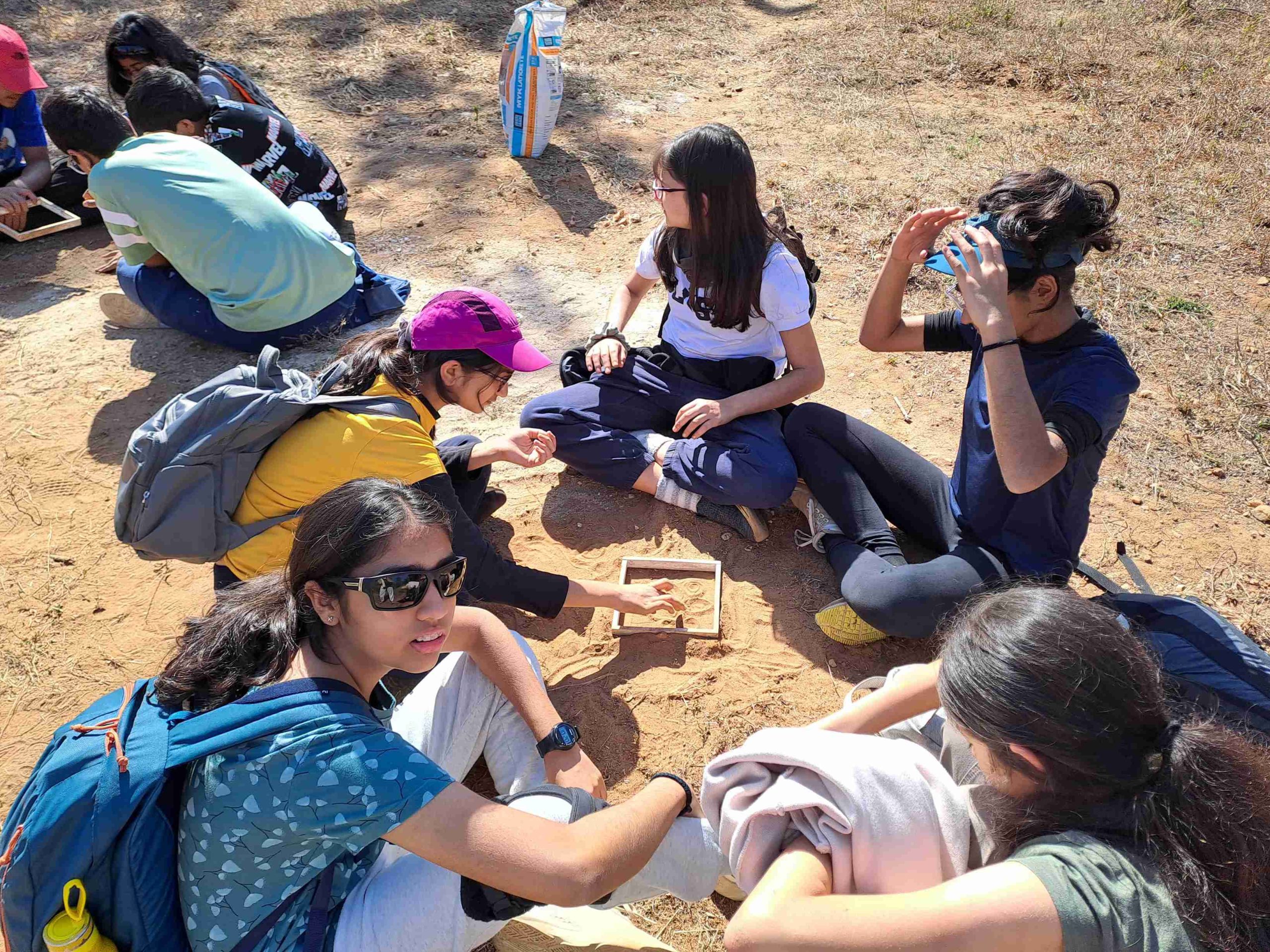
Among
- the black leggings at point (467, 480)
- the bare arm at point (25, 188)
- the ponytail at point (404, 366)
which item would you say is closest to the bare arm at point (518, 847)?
the ponytail at point (404, 366)

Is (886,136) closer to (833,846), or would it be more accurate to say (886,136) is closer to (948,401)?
(948,401)

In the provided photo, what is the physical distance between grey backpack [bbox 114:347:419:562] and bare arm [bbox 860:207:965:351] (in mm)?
1712

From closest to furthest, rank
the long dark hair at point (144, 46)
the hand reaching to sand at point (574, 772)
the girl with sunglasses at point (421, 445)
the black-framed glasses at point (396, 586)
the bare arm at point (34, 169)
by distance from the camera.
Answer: the black-framed glasses at point (396, 586) → the hand reaching to sand at point (574, 772) → the girl with sunglasses at point (421, 445) → the long dark hair at point (144, 46) → the bare arm at point (34, 169)

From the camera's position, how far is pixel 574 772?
8.05 ft

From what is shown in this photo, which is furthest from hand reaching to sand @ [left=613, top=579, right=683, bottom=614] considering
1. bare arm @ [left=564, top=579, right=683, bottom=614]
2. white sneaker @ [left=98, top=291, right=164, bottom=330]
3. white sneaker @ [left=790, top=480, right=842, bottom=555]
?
white sneaker @ [left=98, top=291, right=164, bottom=330]

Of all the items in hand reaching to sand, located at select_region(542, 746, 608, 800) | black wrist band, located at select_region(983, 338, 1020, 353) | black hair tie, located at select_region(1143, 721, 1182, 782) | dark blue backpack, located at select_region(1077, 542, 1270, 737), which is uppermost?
black wrist band, located at select_region(983, 338, 1020, 353)

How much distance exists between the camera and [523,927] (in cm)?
226

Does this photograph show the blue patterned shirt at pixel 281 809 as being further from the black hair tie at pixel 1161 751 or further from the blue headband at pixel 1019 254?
the blue headband at pixel 1019 254

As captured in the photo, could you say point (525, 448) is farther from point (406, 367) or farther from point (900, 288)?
point (900, 288)

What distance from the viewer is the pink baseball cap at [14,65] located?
18.7 ft

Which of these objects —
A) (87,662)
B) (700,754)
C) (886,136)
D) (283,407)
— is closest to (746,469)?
Result: (700,754)

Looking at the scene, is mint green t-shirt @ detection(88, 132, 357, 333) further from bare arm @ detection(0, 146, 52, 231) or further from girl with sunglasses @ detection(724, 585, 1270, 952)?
girl with sunglasses @ detection(724, 585, 1270, 952)

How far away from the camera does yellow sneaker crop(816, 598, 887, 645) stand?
3158mm

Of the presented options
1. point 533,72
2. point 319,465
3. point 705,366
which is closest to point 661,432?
point 705,366
